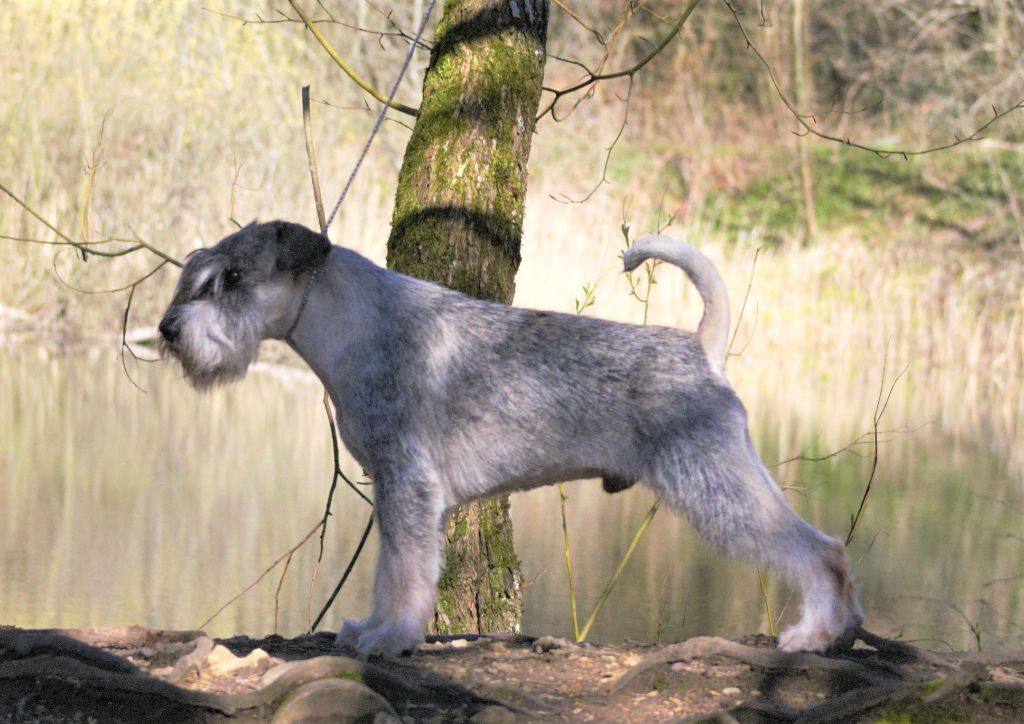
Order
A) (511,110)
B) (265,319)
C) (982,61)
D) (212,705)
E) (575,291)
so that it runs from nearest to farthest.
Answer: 1. (212,705)
2. (265,319)
3. (511,110)
4. (575,291)
5. (982,61)

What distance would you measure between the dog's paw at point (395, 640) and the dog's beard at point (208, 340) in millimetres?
1185

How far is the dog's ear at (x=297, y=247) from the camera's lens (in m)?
5.21

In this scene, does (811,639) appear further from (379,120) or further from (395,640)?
(379,120)

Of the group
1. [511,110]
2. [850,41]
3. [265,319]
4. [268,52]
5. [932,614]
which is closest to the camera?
[265,319]

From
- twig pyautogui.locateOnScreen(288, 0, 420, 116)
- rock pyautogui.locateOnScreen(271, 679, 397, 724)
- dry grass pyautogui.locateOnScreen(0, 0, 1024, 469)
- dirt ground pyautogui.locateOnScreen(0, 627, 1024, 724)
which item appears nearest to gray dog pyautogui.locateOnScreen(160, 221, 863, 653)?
dirt ground pyautogui.locateOnScreen(0, 627, 1024, 724)

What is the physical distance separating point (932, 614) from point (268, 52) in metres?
15.6

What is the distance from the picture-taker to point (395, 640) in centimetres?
508

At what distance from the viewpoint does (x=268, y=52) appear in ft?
75.5

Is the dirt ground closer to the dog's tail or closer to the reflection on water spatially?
the dog's tail

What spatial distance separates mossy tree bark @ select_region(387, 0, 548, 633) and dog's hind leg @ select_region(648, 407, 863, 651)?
7.62 feet

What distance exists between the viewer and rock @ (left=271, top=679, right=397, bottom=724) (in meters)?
4.50

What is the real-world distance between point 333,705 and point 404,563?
2.36 ft

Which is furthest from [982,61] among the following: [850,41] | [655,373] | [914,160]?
[655,373]

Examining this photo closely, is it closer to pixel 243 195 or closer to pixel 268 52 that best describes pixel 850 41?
pixel 268 52
